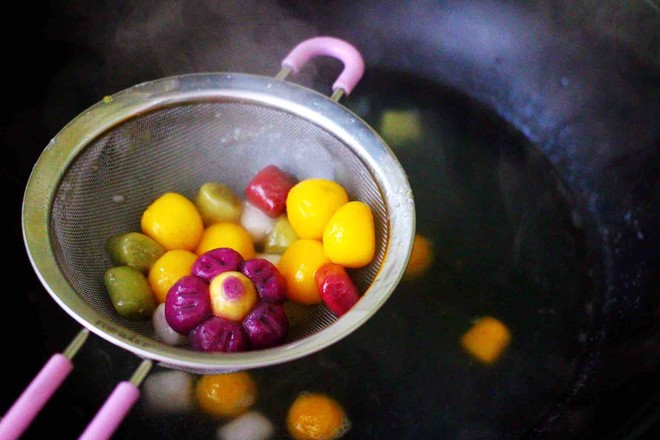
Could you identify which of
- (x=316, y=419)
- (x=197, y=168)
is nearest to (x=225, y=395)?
(x=316, y=419)

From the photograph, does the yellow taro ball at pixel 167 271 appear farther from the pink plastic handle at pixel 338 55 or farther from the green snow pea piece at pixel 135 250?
the pink plastic handle at pixel 338 55

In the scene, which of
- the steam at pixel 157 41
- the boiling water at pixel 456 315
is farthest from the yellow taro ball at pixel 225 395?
the steam at pixel 157 41

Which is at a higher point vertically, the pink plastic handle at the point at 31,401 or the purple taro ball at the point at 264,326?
the purple taro ball at the point at 264,326

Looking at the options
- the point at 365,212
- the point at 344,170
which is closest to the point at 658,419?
the point at 365,212

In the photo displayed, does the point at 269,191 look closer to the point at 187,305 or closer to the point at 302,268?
the point at 302,268

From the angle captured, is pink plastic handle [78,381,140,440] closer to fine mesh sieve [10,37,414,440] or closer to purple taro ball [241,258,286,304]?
fine mesh sieve [10,37,414,440]
